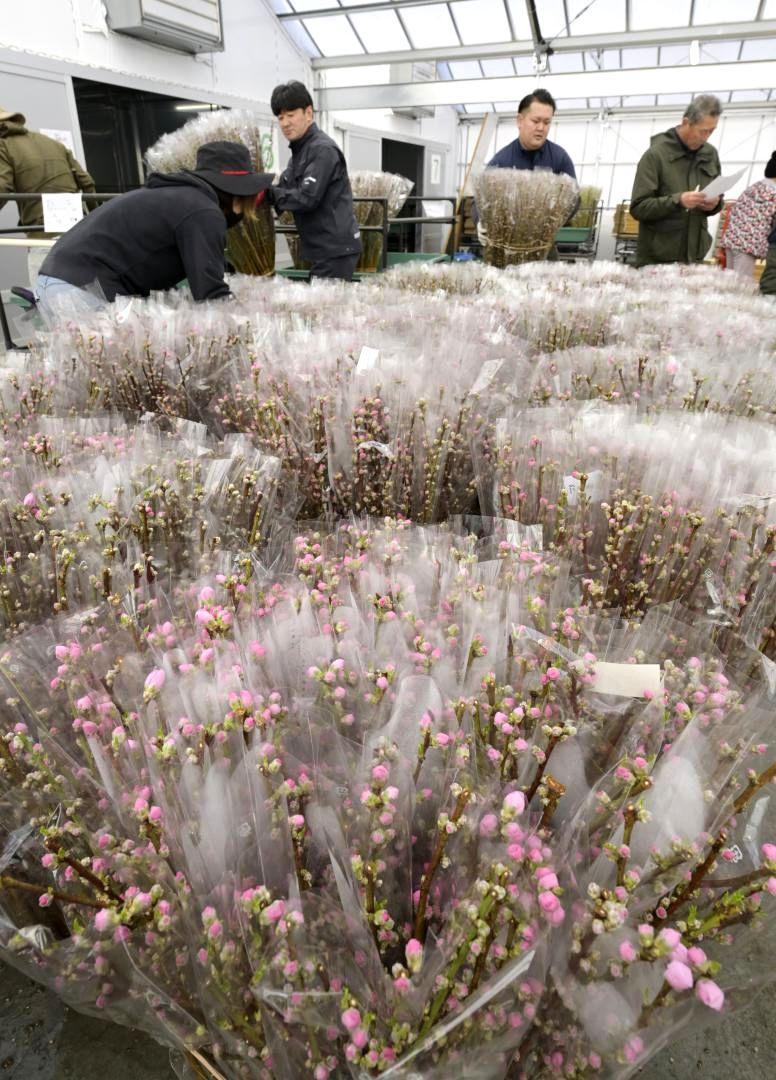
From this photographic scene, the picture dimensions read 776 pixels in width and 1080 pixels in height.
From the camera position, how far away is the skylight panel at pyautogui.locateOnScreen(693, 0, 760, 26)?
9.29 metres

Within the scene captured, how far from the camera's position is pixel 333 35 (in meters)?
10.8

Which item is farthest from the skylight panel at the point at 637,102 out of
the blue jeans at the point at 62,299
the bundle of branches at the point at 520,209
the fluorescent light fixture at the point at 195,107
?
the blue jeans at the point at 62,299

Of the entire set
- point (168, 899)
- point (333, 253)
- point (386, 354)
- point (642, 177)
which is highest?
point (642, 177)

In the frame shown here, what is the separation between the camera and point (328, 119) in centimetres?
1146

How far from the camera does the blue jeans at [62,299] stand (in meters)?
2.13

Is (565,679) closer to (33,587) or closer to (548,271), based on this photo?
(33,587)

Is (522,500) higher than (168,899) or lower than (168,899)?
higher

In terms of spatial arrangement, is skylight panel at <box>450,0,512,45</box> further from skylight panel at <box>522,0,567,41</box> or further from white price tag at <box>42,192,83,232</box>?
white price tag at <box>42,192,83,232</box>

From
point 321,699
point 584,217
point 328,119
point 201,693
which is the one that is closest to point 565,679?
point 321,699

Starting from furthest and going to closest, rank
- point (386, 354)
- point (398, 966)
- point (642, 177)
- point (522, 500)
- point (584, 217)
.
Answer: point (584, 217) → point (642, 177) → point (386, 354) → point (522, 500) → point (398, 966)

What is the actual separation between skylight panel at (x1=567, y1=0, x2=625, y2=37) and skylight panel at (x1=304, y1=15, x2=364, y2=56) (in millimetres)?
3538

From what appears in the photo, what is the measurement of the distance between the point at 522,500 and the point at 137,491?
737 mm

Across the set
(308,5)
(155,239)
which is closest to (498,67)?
(308,5)

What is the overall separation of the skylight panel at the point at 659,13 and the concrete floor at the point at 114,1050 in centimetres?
1273
